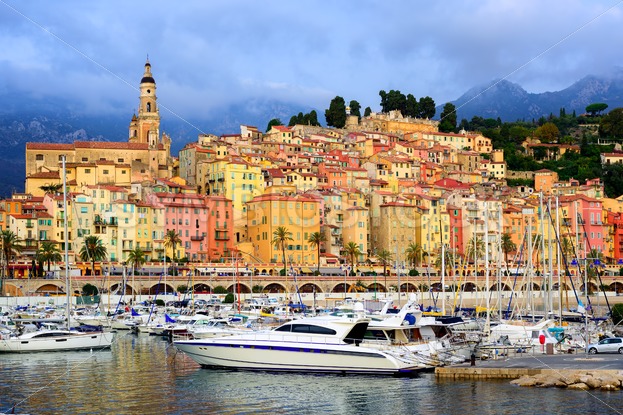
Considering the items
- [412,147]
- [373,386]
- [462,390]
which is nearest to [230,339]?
[373,386]

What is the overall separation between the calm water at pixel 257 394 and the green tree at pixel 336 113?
121 metres

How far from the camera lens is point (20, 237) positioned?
9800 centimetres

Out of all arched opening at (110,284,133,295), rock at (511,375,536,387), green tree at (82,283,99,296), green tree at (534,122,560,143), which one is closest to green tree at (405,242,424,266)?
arched opening at (110,284,133,295)

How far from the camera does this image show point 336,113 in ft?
529

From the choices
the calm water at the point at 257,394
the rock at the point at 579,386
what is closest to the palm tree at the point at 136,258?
the calm water at the point at 257,394

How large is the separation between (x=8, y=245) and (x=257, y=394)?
196ft

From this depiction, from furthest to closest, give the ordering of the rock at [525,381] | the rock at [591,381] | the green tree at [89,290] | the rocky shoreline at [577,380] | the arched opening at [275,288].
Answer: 1. the arched opening at [275,288]
2. the green tree at [89,290]
3. the rock at [525,381]
4. the rock at [591,381]
5. the rocky shoreline at [577,380]

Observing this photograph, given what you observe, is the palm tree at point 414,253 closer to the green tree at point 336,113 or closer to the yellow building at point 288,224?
the yellow building at point 288,224

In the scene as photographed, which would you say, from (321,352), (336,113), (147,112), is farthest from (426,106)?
(321,352)

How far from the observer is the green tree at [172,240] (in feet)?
330

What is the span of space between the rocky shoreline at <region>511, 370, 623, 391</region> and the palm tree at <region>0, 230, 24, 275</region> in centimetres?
6332

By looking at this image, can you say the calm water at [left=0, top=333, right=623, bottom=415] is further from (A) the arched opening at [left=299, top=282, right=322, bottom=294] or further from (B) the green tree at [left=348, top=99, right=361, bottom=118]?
(B) the green tree at [left=348, top=99, right=361, bottom=118]

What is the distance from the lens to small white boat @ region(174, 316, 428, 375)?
37.4 meters

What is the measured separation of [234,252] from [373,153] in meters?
40.0
